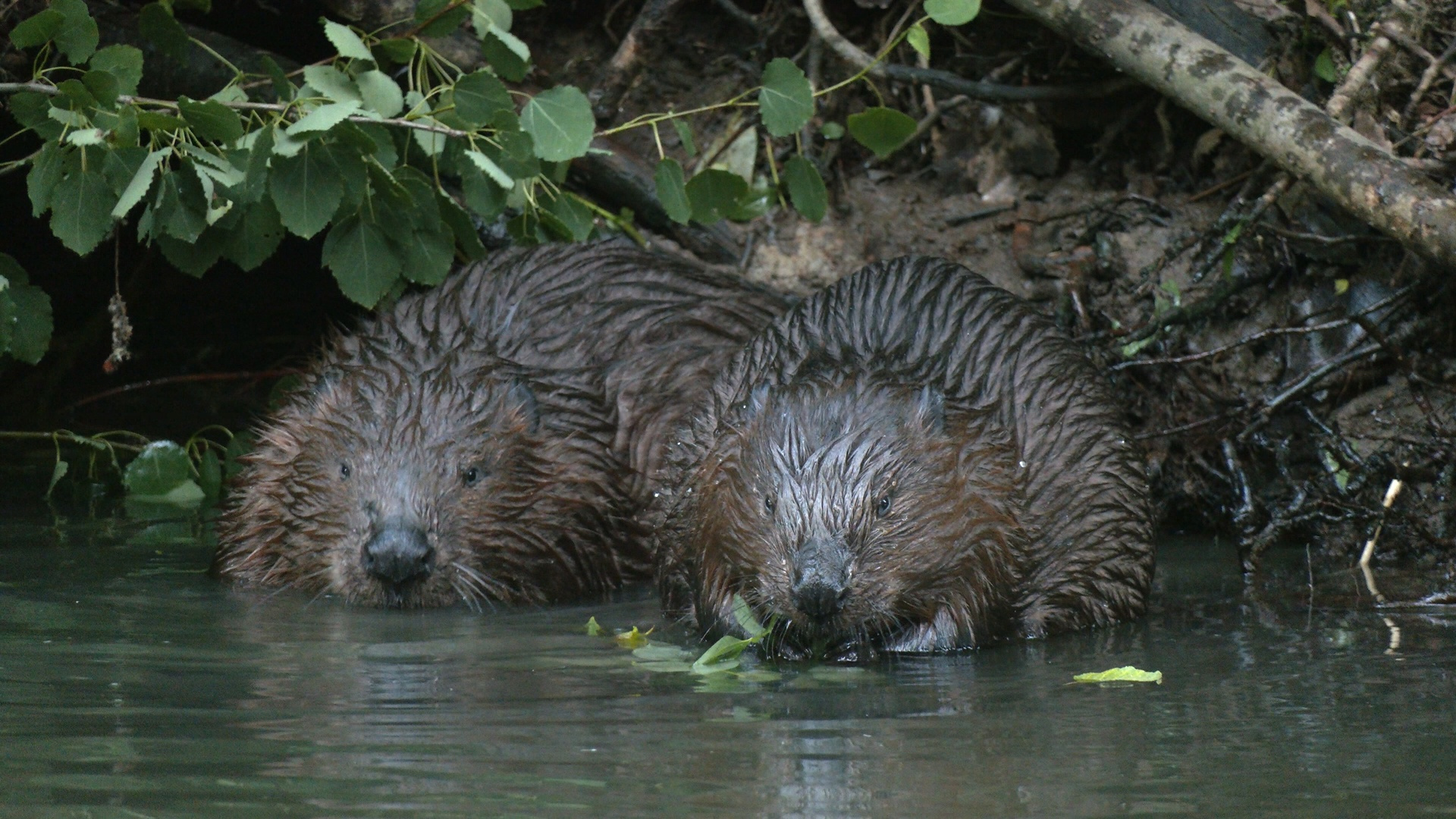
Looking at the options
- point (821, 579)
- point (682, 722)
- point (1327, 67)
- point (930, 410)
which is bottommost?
point (682, 722)

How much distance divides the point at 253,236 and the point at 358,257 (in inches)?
11.7

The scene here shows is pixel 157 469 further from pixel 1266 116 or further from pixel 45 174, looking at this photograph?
pixel 1266 116

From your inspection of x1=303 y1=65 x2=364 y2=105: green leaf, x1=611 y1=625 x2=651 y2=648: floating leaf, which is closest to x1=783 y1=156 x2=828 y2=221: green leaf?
x1=303 y1=65 x2=364 y2=105: green leaf

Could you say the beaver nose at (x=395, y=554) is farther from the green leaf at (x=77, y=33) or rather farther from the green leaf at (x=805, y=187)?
the green leaf at (x=805, y=187)

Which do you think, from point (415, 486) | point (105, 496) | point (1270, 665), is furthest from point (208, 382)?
point (1270, 665)

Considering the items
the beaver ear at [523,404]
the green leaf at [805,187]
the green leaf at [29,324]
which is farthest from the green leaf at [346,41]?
the green leaf at [805,187]

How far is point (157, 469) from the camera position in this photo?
6145mm

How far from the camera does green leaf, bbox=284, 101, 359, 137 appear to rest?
4.69 m

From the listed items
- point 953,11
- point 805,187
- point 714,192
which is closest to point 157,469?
point 714,192

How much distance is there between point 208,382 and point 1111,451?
5.20 m

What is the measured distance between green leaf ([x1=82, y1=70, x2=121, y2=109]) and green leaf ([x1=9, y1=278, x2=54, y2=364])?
73 cm

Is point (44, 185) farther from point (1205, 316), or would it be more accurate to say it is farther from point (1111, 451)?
point (1205, 316)

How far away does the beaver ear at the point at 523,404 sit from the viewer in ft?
17.3

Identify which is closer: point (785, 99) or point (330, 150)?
point (330, 150)
